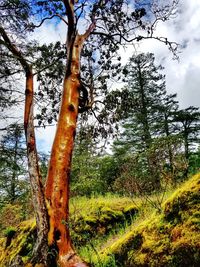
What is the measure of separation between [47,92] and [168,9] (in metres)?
4.82

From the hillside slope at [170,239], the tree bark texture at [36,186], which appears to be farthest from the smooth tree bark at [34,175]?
the hillside slope at [170,239]

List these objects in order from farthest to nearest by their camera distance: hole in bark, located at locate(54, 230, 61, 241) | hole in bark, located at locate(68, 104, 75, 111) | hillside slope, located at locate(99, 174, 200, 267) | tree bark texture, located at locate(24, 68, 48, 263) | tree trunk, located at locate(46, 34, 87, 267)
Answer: hole in bark, located at locate(68, 104, 75, 111) < hole in bark, located at locate(54, 230, 61, 241) < tree trunk, located at locate(46, 34, 87, 267) < tree bark texture, located at locate(24, 68, 48, 263) < hillside slope, located at locate(99, 174, 200, 267)

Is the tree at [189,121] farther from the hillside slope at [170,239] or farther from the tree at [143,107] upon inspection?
the hillside slope at [170,239]

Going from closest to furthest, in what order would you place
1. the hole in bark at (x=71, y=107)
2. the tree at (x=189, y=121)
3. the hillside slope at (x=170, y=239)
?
1. the hillside slope at (x=170, y=239)
2. the hole in bark at (x=71, y=107)
3. the tree at (x=189, y=121)

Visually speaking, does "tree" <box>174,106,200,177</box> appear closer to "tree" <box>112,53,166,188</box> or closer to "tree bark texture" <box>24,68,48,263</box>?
"tree" <box>112,53,166,188</box>

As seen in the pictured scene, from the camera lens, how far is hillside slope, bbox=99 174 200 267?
363cm

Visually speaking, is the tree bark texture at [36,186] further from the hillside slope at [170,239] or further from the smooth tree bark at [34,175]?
the hillside slope at [170,239]

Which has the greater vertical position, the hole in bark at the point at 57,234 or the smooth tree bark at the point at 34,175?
the smooth tree bark at the point at 34,175

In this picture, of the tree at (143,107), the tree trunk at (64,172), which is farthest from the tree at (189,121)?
the tree trunk at (64,172)

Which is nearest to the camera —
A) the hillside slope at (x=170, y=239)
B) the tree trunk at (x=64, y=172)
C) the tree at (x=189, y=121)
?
the hillside slope at (x=170, y=239)

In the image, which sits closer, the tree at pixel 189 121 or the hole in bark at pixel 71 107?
the hole in bark at pixel 71 107

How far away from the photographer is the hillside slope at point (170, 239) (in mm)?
3631

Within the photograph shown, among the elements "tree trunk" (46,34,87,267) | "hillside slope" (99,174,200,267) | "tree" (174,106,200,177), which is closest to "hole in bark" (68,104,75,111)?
"tree trunk" (46,34,87,267)

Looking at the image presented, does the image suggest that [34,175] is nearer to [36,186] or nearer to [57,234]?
[36,186]
